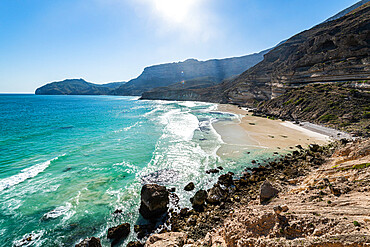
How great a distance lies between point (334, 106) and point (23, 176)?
52916mm

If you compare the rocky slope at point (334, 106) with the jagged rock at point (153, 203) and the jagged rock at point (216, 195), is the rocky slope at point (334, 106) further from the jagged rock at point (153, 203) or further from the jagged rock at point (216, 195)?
the jagged rock at point (153, 203)

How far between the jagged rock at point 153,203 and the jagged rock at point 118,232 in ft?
5.27

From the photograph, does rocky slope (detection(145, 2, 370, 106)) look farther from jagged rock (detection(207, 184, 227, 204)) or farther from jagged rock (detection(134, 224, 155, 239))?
jagged rock (detection(134, 224, 155, 239))

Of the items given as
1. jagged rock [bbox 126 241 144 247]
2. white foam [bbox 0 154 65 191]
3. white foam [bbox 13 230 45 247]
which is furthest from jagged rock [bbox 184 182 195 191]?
white foam [bbox 0 154 65 191]

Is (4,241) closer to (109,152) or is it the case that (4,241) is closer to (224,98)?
(109,152)

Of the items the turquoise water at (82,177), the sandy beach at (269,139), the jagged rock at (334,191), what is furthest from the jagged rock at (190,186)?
the jagged rock at (334,191)

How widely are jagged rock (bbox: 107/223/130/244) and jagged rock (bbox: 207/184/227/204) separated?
605cm

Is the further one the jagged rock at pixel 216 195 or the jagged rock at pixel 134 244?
the jagged rock at pixel 216 195

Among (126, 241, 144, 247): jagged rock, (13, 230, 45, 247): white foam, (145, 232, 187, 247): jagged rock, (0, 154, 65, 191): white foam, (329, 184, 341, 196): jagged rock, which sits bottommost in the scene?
(126, 241, 144, 247): jagged rock

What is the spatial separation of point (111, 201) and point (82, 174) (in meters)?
6.32

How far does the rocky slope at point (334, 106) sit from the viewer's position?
95.1ft

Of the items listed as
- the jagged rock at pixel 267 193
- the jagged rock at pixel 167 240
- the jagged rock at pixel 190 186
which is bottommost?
the jagged rock at pixel 190 186

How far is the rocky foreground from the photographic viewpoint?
17.4 feet

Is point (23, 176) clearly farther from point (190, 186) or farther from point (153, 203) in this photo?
point (190, 186)
